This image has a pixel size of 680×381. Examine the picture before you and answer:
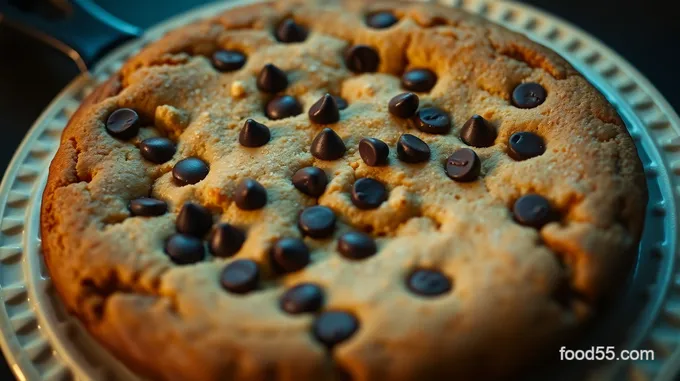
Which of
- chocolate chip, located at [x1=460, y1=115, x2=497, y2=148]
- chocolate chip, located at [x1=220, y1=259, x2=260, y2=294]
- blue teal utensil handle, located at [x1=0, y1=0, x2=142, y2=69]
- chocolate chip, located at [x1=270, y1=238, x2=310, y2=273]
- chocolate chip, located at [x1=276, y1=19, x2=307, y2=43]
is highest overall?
blue teal utensil handle, located at [x1=0, y1=0, x2=142, y2=69]

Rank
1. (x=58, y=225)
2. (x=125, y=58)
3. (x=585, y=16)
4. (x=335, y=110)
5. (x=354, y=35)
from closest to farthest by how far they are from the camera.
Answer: (x=58, y=225), (x=335, y=110), (x=354, y=35), (x=125, y=58), (x=585, y=16)

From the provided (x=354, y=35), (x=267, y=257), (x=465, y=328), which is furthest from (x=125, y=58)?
(x=465, y=328)

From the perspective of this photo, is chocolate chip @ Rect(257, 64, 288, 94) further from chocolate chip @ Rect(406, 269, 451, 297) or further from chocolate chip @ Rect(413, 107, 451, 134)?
chocolate chip @ Rect(406, 269, 451, 297)

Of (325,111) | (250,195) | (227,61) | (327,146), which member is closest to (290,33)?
(227,61)

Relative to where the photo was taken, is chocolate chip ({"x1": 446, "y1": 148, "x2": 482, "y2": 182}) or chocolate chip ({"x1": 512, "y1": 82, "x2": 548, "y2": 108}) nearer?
chocolate chip ({"x1": 446, "y1": 148, "x2": 482, "y2": 182})

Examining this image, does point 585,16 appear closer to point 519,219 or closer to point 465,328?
point 519,219

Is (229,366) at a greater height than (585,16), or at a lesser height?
lesser

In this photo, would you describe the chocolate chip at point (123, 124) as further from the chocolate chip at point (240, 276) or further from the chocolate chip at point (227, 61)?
the chocolate chip at point (240, 276)

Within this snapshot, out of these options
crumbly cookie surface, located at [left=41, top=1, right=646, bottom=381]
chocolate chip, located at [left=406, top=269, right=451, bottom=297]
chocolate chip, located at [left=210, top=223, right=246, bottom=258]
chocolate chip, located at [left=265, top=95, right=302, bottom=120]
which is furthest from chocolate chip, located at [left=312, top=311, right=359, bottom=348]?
chocolate chip, located at [left=265, top=95, right=302, bottom=120]

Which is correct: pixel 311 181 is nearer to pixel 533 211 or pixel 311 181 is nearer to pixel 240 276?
pixel 240 276
